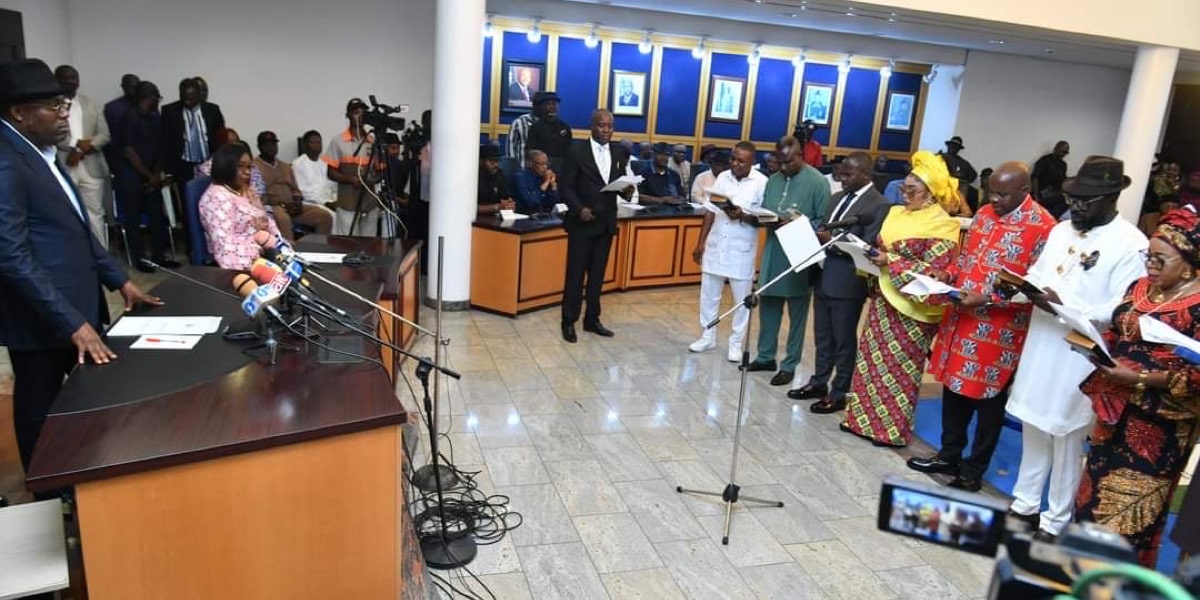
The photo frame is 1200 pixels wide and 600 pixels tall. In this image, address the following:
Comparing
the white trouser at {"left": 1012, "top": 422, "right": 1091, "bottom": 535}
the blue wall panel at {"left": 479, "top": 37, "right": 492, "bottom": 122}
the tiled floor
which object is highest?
the blue wall panel at {"left": 479, "top": 37, "right": 492, "bottom": 122}

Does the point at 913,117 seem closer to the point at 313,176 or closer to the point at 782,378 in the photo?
the point at 782,378

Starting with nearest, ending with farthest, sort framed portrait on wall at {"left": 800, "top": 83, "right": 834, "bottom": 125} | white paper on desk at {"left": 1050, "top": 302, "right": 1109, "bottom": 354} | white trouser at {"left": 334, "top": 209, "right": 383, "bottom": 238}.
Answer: white paper on desk at {"left": 1050, "top": 302, "right": 1109, "bottom": 354}, white trouser at {"left": 334, "top": 209, "right": 383, "bottom": 238}, framed portrait on wall at {"left": 800, "top": 83, "right": 834, "bottom": 125}

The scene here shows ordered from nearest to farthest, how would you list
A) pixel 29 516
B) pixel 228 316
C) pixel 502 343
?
pixel 29 516 → pixel 228 316 → pixel 502 343

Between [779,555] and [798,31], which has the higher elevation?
[798,31]

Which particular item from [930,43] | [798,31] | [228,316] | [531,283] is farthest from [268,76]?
[930,43]

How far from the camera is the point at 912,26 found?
28.3 ft

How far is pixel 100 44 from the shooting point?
7.48 m

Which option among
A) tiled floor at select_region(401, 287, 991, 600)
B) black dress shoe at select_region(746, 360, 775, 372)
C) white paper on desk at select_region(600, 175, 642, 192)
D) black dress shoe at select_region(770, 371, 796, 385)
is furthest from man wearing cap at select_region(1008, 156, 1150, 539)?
white paper on desk at select_region(600, 175, 642, 192)

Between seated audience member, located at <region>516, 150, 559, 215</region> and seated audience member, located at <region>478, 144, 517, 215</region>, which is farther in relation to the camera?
seated audience member, located at <region>516, 150, 559, 215</region>

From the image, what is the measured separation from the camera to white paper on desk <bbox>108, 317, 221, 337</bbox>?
269 centimetres

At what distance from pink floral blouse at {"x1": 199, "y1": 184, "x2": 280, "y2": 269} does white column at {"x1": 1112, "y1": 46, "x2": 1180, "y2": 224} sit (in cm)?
837

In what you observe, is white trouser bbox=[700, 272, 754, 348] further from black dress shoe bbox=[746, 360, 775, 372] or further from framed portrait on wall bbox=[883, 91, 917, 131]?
framed portrait on wall bbox=[883, 91, 917, 131]

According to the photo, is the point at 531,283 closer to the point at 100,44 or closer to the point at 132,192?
the point at 132,192

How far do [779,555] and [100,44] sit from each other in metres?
8.10
